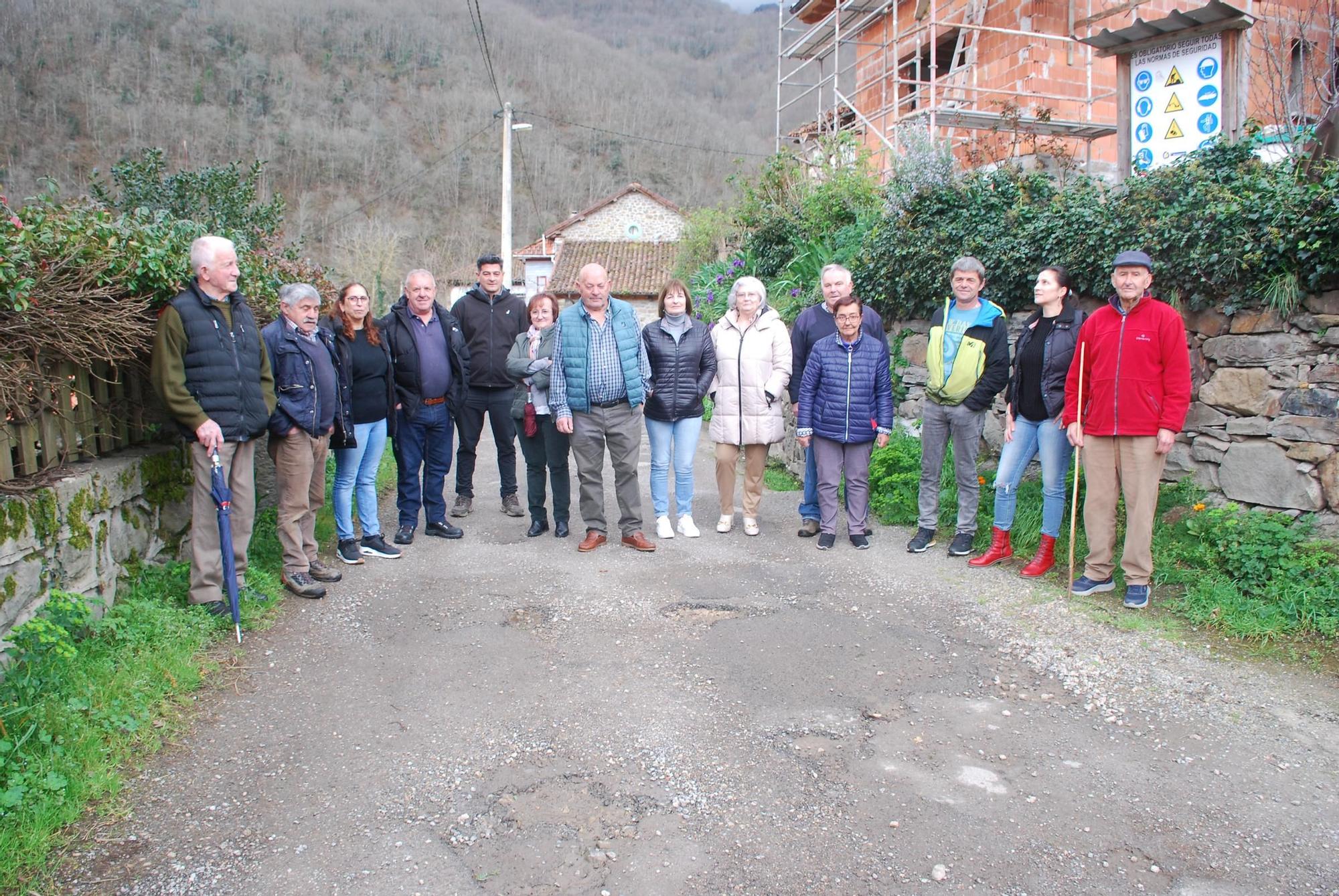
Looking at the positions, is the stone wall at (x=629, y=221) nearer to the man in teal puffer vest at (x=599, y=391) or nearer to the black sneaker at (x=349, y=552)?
the man in teal puffer vest at (x=599, y=391)

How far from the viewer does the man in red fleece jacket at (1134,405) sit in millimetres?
4641

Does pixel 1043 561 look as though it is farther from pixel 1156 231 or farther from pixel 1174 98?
pixel 1174 98

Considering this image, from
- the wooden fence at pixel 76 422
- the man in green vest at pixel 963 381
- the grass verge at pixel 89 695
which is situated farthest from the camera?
the man in green vest at pixel 963 381

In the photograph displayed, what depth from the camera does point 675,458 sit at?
6.46m

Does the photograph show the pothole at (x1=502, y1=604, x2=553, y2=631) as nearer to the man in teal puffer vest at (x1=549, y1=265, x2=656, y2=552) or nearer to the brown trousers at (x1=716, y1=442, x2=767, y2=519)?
the man in teal puffer vest at (x1=549, y1=265, x2=656, y2=552)

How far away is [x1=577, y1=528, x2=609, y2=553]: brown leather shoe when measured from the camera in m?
6.06

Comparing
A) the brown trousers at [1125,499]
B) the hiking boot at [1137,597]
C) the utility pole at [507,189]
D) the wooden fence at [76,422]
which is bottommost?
the hiking boot at [1137,597]

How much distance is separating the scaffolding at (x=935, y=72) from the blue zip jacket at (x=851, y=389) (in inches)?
181

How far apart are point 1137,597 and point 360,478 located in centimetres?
478

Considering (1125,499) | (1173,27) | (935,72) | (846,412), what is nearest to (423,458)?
(846,412)

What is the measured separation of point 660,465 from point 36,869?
4.41m

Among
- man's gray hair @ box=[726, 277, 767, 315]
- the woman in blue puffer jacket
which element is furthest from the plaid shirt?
the woman in blue puffer jacket

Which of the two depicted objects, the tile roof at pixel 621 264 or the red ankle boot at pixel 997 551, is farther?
the tile roof at pixel 621 264

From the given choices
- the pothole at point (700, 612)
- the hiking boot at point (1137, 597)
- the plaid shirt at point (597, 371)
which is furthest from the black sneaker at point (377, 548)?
the hiking boot at point (1137, 597)
